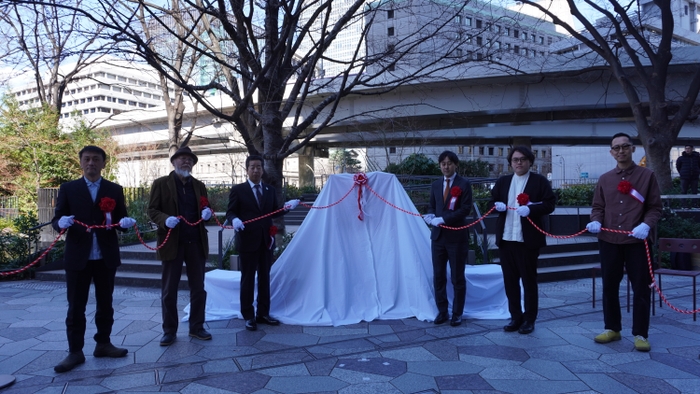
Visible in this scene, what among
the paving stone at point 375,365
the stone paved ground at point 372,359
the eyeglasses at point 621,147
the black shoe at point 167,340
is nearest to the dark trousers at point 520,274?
the stone paved ground at point 372,359

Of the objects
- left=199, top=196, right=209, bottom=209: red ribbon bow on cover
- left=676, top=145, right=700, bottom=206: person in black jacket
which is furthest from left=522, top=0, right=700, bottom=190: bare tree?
left=199, top=196, right=209, bottom=209: red ribbon bow on cover

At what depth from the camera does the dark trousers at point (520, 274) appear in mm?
5590

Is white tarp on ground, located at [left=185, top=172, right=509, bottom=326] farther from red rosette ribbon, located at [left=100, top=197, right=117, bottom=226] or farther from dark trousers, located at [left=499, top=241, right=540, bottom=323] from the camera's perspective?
red rosette ribbon, located at [left=100, top=197, right=117, bottom=226]

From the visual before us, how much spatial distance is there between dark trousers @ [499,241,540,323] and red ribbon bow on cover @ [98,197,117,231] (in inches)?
160

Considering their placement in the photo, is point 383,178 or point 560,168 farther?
point 560,168

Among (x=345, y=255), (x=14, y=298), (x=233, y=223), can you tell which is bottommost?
(x=14, y=298)

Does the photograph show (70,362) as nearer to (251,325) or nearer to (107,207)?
(107,207)

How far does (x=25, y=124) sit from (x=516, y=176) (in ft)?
60.8

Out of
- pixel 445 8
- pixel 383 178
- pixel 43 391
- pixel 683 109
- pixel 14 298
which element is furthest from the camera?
pixel 683 109

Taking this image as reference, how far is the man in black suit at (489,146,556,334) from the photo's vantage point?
218 inches

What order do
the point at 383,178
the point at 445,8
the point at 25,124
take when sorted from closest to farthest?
the point at 383,178
the point at 445,8
the point at 25,124

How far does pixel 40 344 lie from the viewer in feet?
18.0

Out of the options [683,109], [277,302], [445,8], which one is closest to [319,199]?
[277,302]

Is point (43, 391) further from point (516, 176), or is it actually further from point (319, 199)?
point (516, 176)
